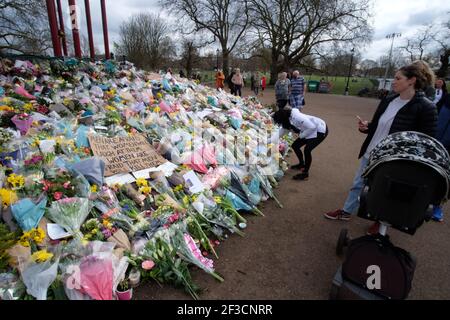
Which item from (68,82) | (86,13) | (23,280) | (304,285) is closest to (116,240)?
(23,280)

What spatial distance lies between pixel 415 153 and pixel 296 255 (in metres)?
1.45

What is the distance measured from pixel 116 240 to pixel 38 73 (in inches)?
201

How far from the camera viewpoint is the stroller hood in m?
1.72

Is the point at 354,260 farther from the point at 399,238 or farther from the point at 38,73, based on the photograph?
the point at 38,73

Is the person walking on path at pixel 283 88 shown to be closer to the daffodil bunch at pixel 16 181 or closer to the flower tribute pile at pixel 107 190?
the flower tribute pile at pixel 107 190

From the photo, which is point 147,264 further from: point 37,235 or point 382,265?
point 382,265

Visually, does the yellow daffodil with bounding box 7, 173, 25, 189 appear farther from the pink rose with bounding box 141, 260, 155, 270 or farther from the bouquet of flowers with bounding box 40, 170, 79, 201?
the pink rose with bounding box 141, 260, 155, 270

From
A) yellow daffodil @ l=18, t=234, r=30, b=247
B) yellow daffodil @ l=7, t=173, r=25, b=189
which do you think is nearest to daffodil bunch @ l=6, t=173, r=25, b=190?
yellow daffodil @ l=7, t=173, r=25, b=189

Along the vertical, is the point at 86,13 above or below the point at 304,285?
above

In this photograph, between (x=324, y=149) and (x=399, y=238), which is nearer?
(x=399, y=238)

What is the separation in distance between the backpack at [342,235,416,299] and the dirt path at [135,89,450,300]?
43 cm

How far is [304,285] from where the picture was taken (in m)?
2.31

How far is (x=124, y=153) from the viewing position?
3490mm

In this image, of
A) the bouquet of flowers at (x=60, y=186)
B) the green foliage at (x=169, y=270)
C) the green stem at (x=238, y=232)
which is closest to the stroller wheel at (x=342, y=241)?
the green stem at (x=238, y=232)
